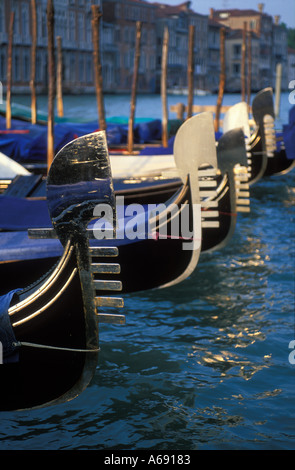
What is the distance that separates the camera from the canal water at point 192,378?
2791 millimetres

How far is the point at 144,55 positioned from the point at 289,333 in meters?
40.4

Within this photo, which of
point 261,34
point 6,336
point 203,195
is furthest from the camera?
point 261,34

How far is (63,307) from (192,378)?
107 cm

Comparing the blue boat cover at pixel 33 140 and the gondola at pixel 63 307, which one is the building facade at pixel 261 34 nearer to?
the blue boat cover at pixel 33 140

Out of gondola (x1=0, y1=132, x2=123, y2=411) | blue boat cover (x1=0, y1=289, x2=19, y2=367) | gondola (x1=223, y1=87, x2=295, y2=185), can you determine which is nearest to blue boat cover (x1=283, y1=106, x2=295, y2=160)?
gondola (x1=223, y1=87, x2=295, y2=185)

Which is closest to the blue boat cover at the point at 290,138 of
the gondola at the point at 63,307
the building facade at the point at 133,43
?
the gondola at the point at 63,307

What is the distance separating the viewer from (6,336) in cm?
243

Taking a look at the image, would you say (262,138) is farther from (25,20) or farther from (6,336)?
(25,20)

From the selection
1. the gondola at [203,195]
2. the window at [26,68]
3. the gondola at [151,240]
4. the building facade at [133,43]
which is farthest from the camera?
the window at [26,68]

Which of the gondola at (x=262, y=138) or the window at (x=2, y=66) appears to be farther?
the window at (x=2, y=66)

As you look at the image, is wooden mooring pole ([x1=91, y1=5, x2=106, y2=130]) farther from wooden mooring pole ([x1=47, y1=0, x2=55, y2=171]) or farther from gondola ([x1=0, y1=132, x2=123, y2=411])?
gondola ([x1=0, y1=132, x2=123, y2=411])

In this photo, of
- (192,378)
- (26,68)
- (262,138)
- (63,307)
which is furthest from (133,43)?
(63,307)

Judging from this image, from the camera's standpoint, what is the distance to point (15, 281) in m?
3.61

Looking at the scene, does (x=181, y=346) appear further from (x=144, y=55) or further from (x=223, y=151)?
(x=144, y=55)
